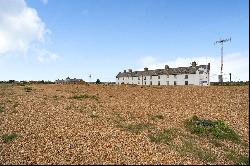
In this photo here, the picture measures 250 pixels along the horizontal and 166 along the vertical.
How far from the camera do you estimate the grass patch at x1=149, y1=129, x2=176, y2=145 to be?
60.8ft

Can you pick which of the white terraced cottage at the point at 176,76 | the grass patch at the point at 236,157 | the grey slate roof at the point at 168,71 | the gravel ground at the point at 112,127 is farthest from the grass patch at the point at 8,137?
the grey slate roof at the point at 168,71

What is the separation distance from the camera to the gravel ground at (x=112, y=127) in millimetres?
16344

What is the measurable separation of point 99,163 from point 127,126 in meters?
6.25

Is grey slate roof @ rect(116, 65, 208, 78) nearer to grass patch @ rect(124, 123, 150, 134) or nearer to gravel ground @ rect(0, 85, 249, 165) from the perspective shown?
gravel ground @ rect(0, 85, 249, 165)

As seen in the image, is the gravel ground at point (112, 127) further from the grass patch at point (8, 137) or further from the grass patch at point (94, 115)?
the grass patch at point (8, 137)

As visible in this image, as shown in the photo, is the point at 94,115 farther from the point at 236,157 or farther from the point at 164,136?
the point at 236,157

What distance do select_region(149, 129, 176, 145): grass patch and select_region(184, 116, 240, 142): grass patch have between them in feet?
5.22

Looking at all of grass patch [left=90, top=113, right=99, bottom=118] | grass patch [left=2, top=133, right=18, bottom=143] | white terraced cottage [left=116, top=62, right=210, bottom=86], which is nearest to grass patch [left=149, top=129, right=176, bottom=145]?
grass patch [left=90, top=113, right=99, bottom=118]

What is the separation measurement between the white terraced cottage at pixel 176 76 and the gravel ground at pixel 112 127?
66.8 meters

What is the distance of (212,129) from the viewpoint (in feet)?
68.1

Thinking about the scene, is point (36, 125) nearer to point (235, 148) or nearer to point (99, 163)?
point (99, 163)

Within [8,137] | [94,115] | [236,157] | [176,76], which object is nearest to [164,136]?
[236,157]

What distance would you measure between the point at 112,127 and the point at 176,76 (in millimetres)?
94999

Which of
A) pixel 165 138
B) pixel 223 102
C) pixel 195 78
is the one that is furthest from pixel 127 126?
pixel 195 78
